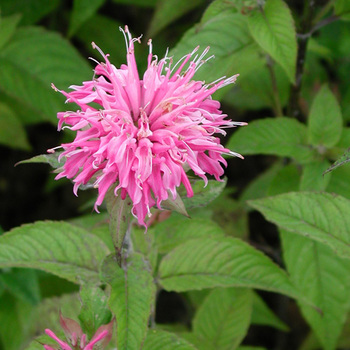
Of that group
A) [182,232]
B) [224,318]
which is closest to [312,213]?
[182,232]

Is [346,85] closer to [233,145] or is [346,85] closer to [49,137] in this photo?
[233,145]

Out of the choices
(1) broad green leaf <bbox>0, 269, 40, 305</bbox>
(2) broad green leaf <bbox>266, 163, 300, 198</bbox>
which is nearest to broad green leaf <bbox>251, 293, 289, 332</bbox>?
(2) broad green leaf <bbox>266, 163, 300, 198</bbox>

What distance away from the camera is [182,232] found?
1185mm

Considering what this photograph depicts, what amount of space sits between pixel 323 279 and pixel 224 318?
10.3 inches

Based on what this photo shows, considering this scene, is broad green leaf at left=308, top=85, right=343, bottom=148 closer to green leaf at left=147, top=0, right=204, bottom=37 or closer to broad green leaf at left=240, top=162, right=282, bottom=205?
broad green leaf at left=240, top=162, right=282, bottom=205

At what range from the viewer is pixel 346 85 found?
1814mm

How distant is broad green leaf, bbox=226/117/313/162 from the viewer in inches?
47.6

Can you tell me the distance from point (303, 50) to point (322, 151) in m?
A: 0.27

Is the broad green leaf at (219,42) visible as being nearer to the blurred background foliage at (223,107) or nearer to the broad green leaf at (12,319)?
the blurred background foliage at (223,107)

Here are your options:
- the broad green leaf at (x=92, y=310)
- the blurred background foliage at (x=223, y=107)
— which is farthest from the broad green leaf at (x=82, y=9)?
the broad green leaf at (x=92, y=310)

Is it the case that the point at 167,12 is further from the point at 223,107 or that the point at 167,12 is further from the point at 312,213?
the point at 312,213

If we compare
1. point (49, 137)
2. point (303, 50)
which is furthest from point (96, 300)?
point (49, 137)

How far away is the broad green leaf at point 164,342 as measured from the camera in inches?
36.6

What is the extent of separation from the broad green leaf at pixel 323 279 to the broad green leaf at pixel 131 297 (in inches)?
16.4
